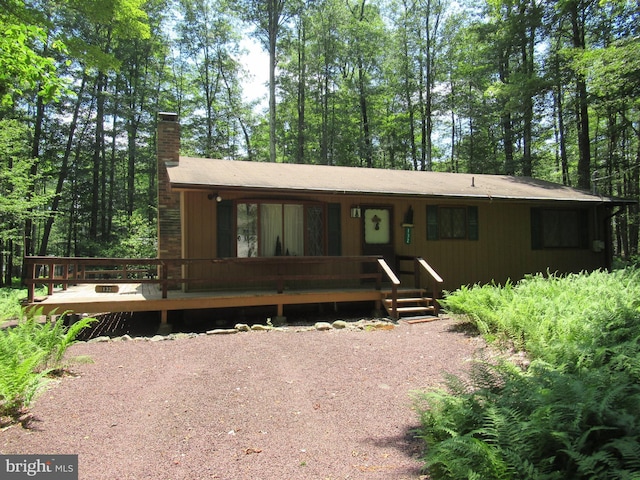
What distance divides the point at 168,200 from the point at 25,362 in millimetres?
6446

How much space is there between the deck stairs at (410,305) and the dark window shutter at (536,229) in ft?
14.0

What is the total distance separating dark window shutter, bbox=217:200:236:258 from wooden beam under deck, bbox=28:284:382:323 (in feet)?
3.01

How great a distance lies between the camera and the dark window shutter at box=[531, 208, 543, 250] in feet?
36.3

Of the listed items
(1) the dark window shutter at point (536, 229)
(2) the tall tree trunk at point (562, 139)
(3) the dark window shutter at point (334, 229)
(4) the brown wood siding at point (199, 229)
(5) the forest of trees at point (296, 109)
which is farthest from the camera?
(5) the forest of trees at point (296, 109)

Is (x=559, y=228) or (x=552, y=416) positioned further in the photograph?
(x=559, y=228)

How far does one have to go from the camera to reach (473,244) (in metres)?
10.6

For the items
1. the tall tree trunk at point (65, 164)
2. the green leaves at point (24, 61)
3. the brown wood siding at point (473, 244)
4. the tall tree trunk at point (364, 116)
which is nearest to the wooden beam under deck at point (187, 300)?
the brown wood siding at point (473, 244)

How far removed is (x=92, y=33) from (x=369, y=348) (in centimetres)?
2317

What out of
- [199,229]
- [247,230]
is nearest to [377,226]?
[247,230]

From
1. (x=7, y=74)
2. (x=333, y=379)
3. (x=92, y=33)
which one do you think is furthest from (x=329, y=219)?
(x=92, y=33)

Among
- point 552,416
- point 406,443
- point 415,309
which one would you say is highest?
point 552,416

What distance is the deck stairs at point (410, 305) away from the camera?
822 centimetres

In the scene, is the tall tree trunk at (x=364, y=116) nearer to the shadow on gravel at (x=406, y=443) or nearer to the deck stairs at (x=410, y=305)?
the deck stairs at (x=410, y=305)

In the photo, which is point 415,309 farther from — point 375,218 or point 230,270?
point 230,270
